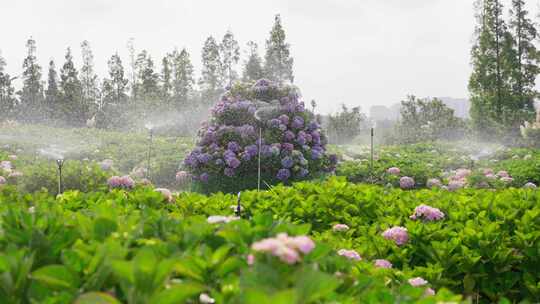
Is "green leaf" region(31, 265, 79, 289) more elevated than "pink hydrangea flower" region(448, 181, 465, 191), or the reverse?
"green leaf" region(31, 265, 79, 289)

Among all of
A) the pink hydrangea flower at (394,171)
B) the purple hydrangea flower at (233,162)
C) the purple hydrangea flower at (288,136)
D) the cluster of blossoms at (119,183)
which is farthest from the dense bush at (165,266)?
the pink hydrangea flower at (394,171)

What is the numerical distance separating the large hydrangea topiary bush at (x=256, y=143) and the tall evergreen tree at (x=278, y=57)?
91.9 feet

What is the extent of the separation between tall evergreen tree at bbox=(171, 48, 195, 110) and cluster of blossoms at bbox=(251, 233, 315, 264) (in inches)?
1697

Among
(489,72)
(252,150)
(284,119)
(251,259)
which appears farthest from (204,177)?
(489,72)

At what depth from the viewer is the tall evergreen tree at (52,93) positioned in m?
44.9

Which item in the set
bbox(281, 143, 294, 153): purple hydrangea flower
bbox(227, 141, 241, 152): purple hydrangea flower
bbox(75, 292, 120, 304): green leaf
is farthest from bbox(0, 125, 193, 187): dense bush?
bbox(75, 292, 120, 304): green leaf

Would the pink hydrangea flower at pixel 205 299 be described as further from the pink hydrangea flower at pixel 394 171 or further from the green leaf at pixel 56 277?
the pink hydrangea flower at pixel 394 171

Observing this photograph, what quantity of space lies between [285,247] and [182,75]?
45146 mm

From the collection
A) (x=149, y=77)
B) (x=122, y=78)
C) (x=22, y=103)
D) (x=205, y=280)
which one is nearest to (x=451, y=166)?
(x=205, y=280)

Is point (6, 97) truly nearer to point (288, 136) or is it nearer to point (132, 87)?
point (132, 87)

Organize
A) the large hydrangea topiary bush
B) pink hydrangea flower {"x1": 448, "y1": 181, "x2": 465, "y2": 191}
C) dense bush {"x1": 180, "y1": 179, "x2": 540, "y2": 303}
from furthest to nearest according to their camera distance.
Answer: pink hydrangea flower {"x1": 448, "y1": 181, "x2": 465, "y2": 191}
the large hydrangea topiary bush
dense bush {"x1": 180, "y1": 179, "x2": 540, "y2": 303}

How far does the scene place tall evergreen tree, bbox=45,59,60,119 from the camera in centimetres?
4488

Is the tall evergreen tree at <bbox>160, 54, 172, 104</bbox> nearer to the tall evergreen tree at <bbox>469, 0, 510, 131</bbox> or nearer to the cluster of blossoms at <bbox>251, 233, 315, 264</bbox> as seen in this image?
the tall evergreen tree at <bbox>469, 0, 510, 131</bbox>

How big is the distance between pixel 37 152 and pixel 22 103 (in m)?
36.2
